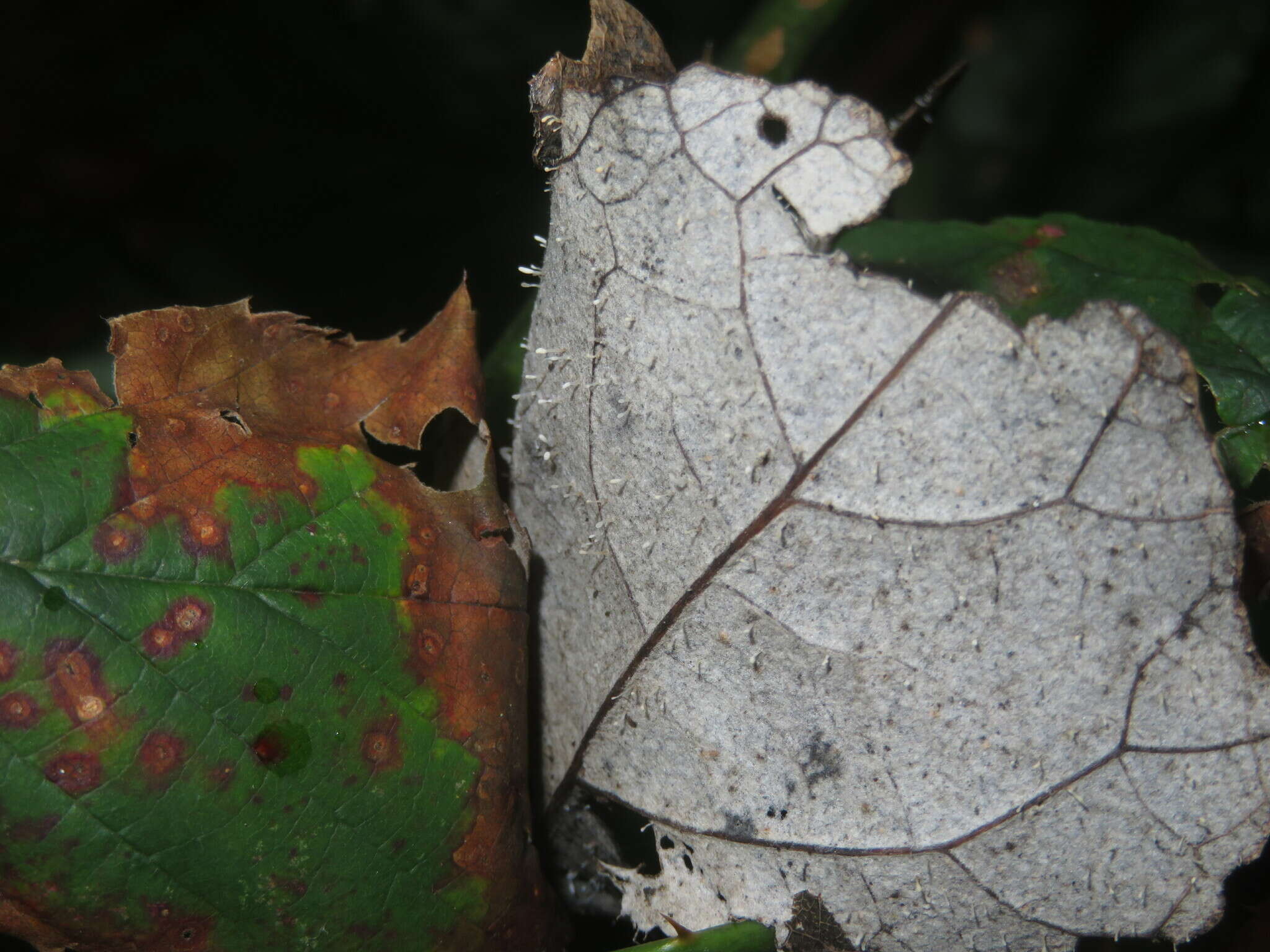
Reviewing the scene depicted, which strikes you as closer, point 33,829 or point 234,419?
point 33,829

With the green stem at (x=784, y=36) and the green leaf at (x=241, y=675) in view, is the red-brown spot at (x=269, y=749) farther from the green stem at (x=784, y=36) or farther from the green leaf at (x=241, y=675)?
the green stem at (x=784, y=36)

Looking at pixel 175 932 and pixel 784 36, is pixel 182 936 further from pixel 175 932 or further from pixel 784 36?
pixel 784 36

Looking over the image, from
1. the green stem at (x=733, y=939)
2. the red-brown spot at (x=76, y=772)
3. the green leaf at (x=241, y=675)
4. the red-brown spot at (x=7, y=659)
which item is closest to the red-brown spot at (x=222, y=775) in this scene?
the green leaf at (x=241, y=675)

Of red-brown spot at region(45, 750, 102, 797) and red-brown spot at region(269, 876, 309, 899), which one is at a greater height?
red-brown spot at region(45, 750, 102, 797)

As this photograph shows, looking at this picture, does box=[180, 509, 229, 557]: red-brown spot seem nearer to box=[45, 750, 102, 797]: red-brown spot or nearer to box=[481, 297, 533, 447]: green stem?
box=[45, 750, 102, 797]: red-brown spot

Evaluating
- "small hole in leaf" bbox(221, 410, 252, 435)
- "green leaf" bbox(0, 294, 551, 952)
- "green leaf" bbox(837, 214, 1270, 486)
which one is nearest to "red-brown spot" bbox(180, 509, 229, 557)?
"green leaf" bbox(0, 294, 551, 952)

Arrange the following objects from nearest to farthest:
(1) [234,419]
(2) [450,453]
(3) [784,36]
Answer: (1) [234,419] → (2) [450,453] → (3) [784,36]

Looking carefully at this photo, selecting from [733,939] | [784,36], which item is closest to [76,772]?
[733,939]
